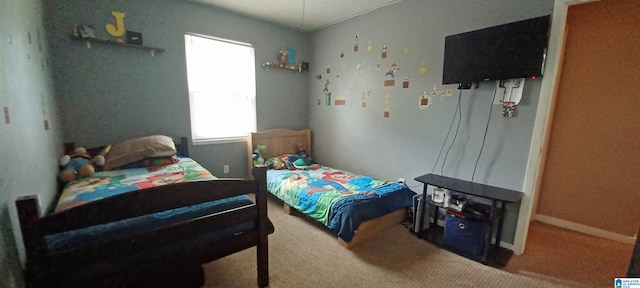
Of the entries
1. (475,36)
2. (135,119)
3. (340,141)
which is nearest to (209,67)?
(135,119)

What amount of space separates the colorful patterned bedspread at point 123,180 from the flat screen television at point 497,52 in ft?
8.20

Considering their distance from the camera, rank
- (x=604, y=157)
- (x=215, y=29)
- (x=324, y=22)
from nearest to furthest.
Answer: (x=604, y=157), (x=215, y=29), (x=324, y=22)

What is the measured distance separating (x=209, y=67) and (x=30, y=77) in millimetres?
1668

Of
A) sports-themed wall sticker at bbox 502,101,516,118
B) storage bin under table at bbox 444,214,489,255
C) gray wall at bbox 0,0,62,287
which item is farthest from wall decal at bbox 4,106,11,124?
sports-themed wall sticker at bbox 502,101,516,118

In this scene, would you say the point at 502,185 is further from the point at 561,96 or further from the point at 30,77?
the point at 30,77

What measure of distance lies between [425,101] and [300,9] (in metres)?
1.93

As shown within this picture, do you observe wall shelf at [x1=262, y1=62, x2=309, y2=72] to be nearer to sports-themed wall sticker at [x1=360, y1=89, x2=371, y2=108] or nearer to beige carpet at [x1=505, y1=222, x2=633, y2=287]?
sports-themed wall sticker at [x1=360, y1=89, x2=371, y2=108]

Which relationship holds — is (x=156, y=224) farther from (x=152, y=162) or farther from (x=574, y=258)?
(x=574, y=258)

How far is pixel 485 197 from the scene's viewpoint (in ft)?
6.34

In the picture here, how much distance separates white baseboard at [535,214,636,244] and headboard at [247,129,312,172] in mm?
3192

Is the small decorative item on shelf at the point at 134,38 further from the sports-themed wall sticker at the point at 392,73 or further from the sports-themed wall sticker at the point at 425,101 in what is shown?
the sports-themed wall sticker at the point at 425,101

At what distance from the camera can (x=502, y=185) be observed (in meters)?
2.19

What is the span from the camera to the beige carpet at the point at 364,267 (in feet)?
5.71

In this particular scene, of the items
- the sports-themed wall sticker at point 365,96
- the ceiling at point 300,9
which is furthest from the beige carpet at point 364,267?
the ceiling at point 300,9
